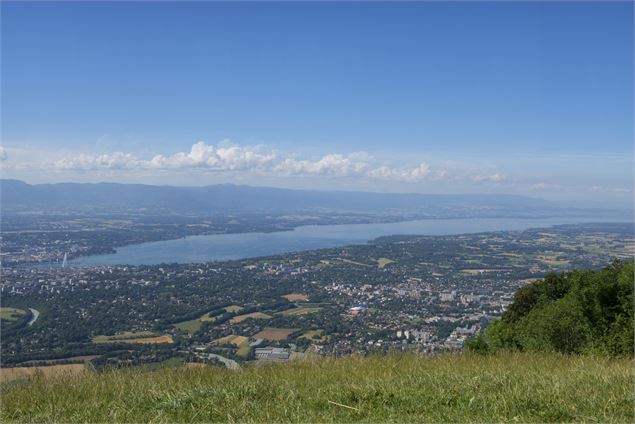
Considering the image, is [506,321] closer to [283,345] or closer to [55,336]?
[283,345]

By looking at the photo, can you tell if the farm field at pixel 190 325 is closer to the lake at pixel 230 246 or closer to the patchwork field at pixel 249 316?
the patchwork field at pixel 249 316

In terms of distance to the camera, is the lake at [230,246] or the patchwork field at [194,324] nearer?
the patchwork field at [194,324]

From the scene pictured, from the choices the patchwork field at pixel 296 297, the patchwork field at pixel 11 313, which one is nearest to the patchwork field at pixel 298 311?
the patchwork field at pixel 296 297

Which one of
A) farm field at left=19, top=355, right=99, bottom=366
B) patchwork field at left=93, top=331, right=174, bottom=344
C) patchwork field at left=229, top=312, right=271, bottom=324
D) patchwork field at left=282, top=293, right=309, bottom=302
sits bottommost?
patchwork field at left=282, top=293, right=309, bottom=302

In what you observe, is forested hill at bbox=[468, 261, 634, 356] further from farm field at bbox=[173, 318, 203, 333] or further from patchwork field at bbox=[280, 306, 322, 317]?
farm field at bbox=[173, 318, 203, 333]

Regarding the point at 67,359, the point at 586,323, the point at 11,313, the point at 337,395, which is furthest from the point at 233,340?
the point at 337,395

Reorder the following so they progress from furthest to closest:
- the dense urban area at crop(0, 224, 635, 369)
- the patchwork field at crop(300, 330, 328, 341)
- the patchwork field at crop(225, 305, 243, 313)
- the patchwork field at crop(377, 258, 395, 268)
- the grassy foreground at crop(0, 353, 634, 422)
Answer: the patchwork field at crop(377, 258, 395, 268)
the patchwork field at crop(225, 305, 243, 313)
the patchwork field at crop(300, 330, 328, 341)
the dense urban area at crop(0, 224, 635, 369)
the grassy foreground at crop(0, 353, 634, 422)

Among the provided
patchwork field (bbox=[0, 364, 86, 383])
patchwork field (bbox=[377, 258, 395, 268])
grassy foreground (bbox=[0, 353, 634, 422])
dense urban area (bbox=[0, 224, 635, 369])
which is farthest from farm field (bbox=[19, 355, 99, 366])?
patchwork field (bbox=[377, 258, 395, 268])
